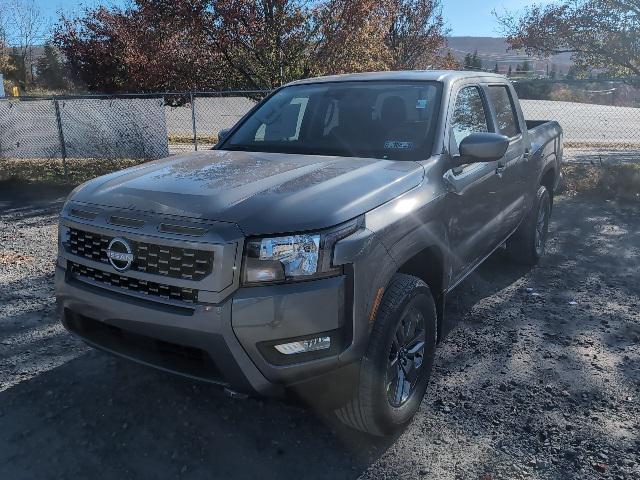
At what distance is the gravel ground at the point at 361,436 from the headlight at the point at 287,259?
26.4 inches

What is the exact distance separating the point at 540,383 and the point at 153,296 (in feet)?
7.89

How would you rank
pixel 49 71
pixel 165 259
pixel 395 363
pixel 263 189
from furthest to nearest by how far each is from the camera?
pixel 49 71, pixel 395 363, pixel 263 189, pixel 165 259

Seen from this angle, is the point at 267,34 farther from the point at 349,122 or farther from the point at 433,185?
the point at 433,185

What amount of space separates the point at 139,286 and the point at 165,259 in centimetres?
23

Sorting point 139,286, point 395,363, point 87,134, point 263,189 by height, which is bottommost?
point 395,363

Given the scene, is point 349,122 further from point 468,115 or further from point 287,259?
point 287,259

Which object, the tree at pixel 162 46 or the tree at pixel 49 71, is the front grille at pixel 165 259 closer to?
the tree at pixel 162 46

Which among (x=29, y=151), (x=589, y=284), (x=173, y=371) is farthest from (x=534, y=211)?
(x=29, y=151)

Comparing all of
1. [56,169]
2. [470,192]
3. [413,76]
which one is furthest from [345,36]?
[470,192]

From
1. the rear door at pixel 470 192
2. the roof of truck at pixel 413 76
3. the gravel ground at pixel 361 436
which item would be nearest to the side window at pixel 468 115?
the rear door at pixel 470 192

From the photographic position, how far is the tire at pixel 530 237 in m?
5.67

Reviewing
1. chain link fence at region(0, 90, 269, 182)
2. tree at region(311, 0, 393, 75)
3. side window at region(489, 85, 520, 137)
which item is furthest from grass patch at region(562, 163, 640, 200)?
chain link fence at region(0, 90, 269, 182)

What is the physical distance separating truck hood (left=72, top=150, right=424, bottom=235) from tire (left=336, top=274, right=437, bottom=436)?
50 centimetres

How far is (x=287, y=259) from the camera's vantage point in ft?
8.27
